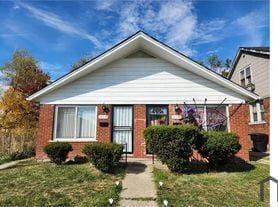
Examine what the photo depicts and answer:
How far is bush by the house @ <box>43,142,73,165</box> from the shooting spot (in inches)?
407

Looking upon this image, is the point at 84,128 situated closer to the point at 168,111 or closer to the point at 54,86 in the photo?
the point at 54,86

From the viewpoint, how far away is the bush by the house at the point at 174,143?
8711mm

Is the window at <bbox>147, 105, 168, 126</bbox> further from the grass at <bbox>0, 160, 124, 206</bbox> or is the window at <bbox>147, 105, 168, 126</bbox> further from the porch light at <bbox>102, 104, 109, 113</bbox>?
the grass at <bbox>0, 160, 124, 206</bbox>

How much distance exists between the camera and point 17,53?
107 feet

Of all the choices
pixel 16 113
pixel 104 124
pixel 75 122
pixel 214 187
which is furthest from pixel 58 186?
pixel 16 113

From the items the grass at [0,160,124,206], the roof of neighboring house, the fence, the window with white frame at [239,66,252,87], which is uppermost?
the roof of neighboring house

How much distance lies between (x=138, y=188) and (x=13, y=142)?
10.2m

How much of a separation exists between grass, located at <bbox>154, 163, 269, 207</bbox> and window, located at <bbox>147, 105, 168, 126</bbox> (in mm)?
3234

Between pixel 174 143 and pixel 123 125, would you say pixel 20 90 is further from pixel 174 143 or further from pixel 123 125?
pixel 174 143

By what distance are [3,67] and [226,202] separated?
32.5 m

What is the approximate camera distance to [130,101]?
1225 centimetres

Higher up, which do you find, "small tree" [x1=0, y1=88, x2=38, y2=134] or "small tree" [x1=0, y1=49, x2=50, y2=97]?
"small tree" [x1=0, y1=49, x2=50, y2=97]

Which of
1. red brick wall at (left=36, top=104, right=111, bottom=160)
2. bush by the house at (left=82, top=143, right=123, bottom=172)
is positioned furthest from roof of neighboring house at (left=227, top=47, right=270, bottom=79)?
bush by the house at (left=82, top=143, right=123, bottom=172)

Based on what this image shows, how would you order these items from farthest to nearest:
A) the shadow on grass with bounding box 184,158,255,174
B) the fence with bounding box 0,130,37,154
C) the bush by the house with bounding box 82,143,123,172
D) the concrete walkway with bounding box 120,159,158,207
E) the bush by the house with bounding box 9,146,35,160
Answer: the fence with bounding box 0,130,37,154 < the bush by the house with bounding box 9,146,35,160 < the shadow on grass with bounding box 184,158,255,174 < the bush by the house with bounding box 82,143,123,172 < the concrete walkway with bounding box 120,159,158,207
